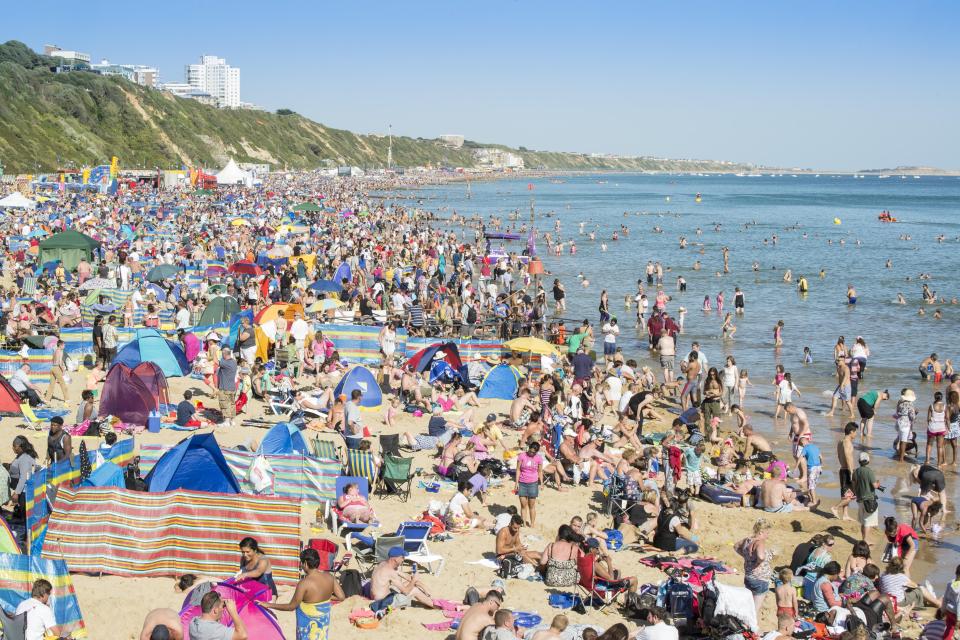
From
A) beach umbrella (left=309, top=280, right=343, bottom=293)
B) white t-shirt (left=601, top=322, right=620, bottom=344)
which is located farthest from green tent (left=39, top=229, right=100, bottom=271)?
white t-shirt (left=601, top=322, right=620, bottom=344)

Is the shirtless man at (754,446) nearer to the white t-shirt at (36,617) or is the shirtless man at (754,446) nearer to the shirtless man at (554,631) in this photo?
the shirtless man at (554,631)

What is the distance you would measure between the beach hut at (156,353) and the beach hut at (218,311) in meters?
3.06

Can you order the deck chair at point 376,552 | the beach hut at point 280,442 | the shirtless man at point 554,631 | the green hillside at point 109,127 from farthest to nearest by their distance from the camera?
the green hillside at point 109,127 < the beach hut at point 280,442 < the deck chair at point 376,552 < the shirtless man at point 554,631

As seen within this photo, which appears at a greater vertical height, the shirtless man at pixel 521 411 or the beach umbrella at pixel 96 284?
the beach umbrella at pixel 96 284

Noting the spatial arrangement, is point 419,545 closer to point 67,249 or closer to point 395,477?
point 395,477

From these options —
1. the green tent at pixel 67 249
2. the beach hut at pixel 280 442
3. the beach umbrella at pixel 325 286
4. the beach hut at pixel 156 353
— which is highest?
the green tent at pixel 67 249

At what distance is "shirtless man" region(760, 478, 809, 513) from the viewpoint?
1057cm

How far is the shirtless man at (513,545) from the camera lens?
8.56 metres

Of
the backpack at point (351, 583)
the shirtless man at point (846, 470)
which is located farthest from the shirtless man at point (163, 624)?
the shirtless man at point (846, 470)

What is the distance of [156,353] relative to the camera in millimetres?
14211

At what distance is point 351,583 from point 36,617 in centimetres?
252

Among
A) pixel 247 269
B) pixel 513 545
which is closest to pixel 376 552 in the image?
pixel 513 545

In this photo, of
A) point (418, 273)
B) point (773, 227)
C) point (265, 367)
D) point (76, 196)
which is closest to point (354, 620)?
point (265, 367)

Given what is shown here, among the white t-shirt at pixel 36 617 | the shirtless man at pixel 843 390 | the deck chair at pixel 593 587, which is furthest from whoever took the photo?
the shirtless man at pixel 843 390
